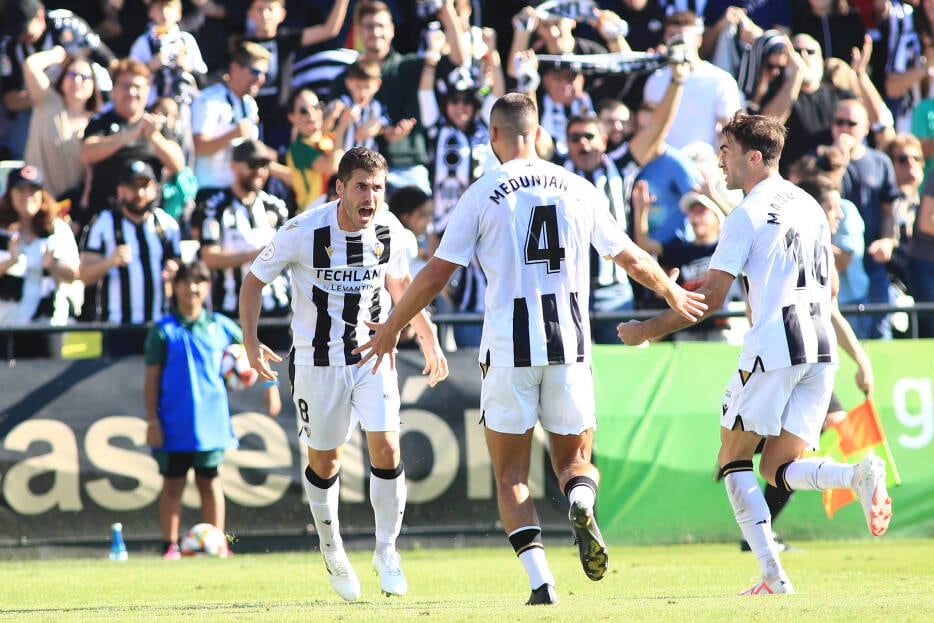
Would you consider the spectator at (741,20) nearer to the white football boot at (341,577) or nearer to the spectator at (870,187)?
the spectator at (870,187)

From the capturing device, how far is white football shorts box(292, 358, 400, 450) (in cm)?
749

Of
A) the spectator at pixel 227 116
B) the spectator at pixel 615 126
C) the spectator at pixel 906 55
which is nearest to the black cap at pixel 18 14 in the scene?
the spectator at pixel 227 116

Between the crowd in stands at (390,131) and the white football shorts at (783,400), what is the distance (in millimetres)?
4774

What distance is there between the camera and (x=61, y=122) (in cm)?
1226

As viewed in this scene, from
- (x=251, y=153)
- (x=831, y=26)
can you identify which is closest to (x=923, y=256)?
(x=831, y=26)

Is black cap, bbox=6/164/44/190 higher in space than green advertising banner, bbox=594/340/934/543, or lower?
higher

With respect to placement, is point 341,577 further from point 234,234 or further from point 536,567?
point 234,234

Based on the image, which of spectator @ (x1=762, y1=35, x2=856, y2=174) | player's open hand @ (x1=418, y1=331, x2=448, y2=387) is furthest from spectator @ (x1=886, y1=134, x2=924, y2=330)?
player's open hand @ (x1=418, y1=331, x2=448, y2=387)

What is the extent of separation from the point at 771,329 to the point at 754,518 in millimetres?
966

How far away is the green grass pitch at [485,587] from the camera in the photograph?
5852mm

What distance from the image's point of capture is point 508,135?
648 centimetres

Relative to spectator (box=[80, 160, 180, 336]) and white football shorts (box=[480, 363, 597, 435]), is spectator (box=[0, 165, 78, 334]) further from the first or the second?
white football shorts (box=[480, 363, 597, 435])

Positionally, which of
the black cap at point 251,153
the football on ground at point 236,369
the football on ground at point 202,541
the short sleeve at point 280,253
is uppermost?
the short sleeve at point 280,253

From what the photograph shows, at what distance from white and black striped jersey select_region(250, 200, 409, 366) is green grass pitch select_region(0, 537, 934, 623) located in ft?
4.69
